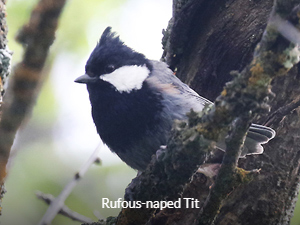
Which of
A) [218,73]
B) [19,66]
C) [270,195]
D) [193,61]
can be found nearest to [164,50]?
[193,61]

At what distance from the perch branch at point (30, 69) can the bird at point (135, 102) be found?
0.79 metres

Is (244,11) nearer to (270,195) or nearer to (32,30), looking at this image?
(270,195)

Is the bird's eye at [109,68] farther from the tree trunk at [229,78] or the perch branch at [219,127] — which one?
the perch branch at [219,127]

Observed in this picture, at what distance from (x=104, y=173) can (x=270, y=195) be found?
2.37 metres

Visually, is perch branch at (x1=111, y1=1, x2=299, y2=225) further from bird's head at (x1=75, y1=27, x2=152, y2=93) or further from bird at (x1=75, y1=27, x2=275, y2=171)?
bird's head at (x1=75, y1=27, x2=152, y2=93)

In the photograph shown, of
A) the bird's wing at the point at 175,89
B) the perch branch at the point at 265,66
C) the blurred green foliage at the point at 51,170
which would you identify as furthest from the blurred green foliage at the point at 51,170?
the perch branch at the point at 265,66

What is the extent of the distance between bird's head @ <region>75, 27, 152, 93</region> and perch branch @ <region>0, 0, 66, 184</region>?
0.88 m

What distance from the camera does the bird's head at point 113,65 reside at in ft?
8.08

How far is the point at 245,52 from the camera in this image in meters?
2.37

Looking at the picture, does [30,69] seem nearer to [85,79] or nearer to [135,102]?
[135,102]

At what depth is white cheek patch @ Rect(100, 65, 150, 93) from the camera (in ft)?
7.81

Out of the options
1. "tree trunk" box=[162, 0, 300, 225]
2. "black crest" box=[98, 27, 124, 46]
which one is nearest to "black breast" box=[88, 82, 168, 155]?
"black crest" box=[98, 27, 124, 46]

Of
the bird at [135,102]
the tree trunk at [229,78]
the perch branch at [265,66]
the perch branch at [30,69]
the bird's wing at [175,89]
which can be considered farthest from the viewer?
the bird's wing at [175,89]

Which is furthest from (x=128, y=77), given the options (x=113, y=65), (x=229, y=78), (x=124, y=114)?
(x=229, y=78)
